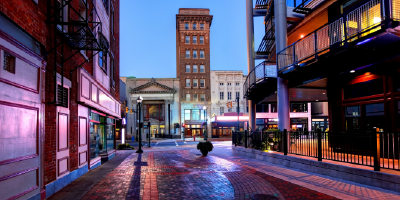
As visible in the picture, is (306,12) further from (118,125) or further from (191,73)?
(191,73)

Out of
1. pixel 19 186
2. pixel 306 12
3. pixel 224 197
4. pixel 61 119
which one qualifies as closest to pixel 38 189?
pixel 19 186

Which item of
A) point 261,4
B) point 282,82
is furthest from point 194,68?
point 282,82

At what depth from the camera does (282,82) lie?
644 inches

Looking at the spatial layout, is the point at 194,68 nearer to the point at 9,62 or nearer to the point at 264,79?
the point at 264,79

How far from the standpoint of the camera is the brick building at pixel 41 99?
571 cm

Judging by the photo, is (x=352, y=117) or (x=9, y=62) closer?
(x=9, y=62)

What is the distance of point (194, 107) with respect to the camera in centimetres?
6191

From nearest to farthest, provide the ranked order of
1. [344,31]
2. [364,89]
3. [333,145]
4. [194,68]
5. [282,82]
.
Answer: [344,31], [333,145], [364,89], [282,82], [194,68]

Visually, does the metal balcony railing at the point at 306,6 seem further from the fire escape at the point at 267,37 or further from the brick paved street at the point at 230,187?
the brick paved street at the point at 230,187

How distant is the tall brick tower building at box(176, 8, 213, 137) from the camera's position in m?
61.8

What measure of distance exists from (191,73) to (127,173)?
51899mm

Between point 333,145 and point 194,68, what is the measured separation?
2067 inches

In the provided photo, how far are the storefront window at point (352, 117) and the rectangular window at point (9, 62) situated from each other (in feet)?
43.6

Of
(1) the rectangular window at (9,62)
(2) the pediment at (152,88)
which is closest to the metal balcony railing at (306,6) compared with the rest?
(1) the rectangular window at (9,62)
